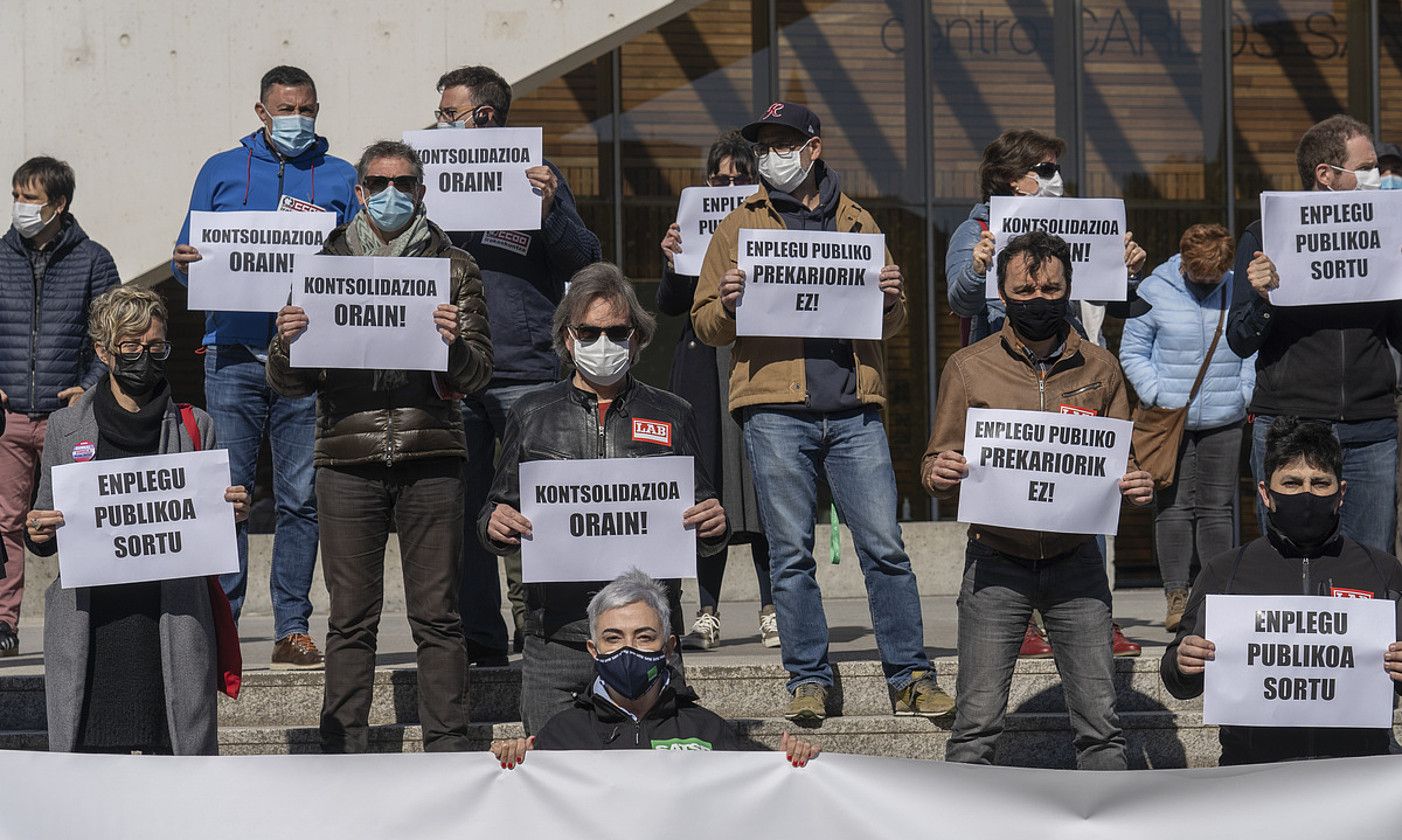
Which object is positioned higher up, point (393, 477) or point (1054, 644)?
point (393, 477)

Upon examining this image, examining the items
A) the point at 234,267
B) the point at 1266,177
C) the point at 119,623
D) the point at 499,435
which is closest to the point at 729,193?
the point at 499,435

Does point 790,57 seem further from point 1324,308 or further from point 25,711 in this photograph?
point 25,711

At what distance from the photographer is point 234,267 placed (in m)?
7.23

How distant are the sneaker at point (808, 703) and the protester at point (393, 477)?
1.20 metres

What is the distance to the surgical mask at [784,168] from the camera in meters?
6.84

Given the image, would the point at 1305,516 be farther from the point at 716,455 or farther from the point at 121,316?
the point at 121,316

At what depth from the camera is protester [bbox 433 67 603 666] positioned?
724 cm

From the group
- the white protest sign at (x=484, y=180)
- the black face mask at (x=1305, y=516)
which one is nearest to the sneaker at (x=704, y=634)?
the white protest sign at (x=484, y=180)

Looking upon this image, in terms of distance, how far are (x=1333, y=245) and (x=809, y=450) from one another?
2010 mm

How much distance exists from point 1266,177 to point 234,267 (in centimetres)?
876

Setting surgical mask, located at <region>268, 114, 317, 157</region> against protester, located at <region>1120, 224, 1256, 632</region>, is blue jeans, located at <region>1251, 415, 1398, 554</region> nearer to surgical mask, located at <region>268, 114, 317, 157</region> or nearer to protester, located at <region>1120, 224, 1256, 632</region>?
protester, located at <region>1120, 224, 1256, 632</region>

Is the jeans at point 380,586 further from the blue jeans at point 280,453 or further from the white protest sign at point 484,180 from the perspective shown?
the white protest sign at point 484,180

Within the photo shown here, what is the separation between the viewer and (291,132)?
296 inches

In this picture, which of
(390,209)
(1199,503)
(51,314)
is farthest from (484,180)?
(1199,503)
